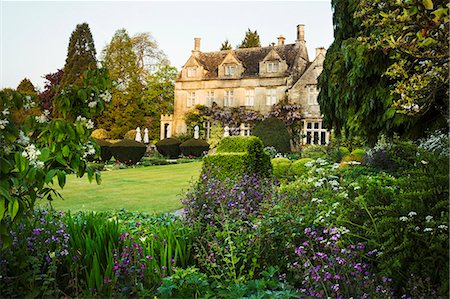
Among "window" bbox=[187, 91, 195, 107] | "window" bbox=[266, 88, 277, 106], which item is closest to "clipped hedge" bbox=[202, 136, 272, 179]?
"window" bbox=[266, 88, 277, 106]

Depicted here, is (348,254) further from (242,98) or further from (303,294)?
(242,98)

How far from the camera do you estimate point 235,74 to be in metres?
22.5

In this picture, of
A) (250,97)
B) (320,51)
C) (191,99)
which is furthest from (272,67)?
(191,99)

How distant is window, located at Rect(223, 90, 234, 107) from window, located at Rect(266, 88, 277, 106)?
1872 mm

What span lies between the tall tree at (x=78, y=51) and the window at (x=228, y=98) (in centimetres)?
1298

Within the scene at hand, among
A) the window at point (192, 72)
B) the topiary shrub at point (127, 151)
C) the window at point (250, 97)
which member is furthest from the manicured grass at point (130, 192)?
the window at point (192, 72)

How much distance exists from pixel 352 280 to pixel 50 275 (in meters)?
1.77

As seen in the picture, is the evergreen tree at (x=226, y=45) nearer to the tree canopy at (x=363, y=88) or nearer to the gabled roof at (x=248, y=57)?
the gabled roof at (x=248, y=57)

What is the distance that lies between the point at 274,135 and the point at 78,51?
840 cm

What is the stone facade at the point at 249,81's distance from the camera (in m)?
21.2

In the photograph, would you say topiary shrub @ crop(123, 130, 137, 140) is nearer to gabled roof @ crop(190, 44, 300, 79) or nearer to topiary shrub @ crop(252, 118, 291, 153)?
topiary shrub @ crop(252, 118, 291, 153)

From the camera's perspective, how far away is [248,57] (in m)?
23.1

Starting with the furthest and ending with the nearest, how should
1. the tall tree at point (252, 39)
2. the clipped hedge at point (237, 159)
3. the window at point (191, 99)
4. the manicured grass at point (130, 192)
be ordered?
1. the tall tree at point (252, 39)
2. the window at point (191, 99)
3. the manicured grass at point (130, 192)
4. the clipped hedge at point (237, 159)

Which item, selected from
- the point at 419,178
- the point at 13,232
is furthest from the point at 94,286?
the point at 419,178
